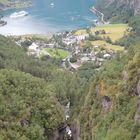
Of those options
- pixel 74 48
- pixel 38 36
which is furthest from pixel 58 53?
pixel 38 36

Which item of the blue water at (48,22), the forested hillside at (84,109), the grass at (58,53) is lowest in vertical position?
the blue water at (48,22)

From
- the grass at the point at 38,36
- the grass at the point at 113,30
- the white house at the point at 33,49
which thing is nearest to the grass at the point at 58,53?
the white house at the point at 33,49

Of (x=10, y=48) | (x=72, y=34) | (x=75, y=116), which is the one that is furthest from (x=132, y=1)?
(x=75, y=116)

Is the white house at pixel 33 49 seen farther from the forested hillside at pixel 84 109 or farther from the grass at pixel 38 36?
the forested hillside at pixel 84 109

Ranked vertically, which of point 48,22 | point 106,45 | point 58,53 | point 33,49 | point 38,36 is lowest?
point 48,22

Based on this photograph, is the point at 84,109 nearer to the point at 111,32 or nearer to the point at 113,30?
the point at 111,32

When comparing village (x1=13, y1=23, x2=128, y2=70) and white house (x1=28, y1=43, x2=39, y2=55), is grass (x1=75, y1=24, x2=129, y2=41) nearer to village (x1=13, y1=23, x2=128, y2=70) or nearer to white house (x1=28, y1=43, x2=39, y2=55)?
village (x1=13, y1=23, x2=128, y2=70)
